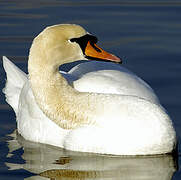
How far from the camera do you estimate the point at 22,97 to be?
1086 cm

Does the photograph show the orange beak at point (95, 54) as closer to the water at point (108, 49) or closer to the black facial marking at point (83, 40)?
the black facial marking at point (83, 40)

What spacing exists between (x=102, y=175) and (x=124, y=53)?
428cm

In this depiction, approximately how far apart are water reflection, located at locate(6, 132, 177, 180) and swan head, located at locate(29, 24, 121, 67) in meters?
1.05

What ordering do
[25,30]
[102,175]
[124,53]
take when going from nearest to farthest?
1. [102,175]
2. [124,53]
3. [25,30]

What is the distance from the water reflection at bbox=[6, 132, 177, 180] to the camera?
29.6 feet

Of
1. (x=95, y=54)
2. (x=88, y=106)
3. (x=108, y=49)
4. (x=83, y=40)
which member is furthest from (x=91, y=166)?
(x=108, y=49)

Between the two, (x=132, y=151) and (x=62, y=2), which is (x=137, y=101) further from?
(x=62, y=2)

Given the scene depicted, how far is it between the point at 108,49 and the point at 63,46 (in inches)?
143

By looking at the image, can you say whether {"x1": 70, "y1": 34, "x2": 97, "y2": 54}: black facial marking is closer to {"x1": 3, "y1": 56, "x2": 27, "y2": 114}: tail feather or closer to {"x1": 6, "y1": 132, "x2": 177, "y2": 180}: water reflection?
{"x1": 6, "y1": 132, "x2": 177, "y2": 180}: water reflection

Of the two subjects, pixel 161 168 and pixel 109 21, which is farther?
pixel 109 21

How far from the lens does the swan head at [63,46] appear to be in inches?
373

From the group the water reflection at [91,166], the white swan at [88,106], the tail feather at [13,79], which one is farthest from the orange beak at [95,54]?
the tail feather at [13,79]

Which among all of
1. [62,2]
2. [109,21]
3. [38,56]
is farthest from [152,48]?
[38,56]

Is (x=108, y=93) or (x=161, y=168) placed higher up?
(x=108, y=93)
